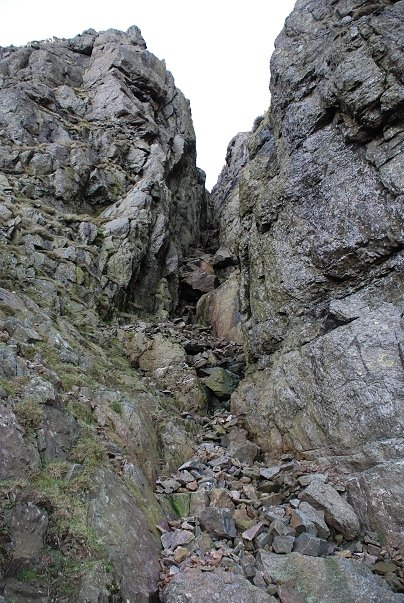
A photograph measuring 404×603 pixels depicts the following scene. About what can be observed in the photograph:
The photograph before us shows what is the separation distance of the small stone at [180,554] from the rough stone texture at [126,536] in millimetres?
378

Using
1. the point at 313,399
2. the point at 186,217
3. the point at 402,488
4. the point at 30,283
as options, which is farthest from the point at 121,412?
the point at 186,217

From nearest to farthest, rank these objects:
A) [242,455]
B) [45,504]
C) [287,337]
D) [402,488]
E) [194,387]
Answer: [45,504] < [402,488] < [242,455] < [287,337] < [194,387]

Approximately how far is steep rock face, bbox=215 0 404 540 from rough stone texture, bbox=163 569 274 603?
3875 millimetres

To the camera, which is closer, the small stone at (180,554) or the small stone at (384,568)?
the small stone at (180,554)

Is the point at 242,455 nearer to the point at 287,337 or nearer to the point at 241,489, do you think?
the point at 241,489

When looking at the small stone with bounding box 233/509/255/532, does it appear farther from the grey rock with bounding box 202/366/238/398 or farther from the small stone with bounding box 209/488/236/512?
the grey rock with bounding box 202/366/238/398

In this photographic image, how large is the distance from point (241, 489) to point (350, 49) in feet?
51.7

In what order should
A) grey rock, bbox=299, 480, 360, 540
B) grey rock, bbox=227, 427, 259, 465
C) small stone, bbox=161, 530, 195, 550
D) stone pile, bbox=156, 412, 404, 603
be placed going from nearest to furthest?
1. stone pile, bbox=156, 412, 404, 603
2. small stone, bbox=161, 530, 195, 550
3. grey rock, bbox=299, 480, 360, 540
4. grey rock, bbox=227, 427, 259, 465

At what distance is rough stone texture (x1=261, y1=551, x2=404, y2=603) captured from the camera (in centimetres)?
745

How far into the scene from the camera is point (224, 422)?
15.6m

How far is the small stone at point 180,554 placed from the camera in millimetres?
7965

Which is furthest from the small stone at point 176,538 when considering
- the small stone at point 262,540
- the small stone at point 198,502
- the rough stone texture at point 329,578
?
the rough stone texture at point 329,578

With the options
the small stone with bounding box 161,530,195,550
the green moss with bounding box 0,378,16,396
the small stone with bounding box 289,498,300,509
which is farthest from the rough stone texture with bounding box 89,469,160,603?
the small stone with bounding box 289,498,300,509

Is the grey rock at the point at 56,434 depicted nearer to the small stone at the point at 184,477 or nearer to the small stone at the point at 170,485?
the small stone at the point at 170,485
